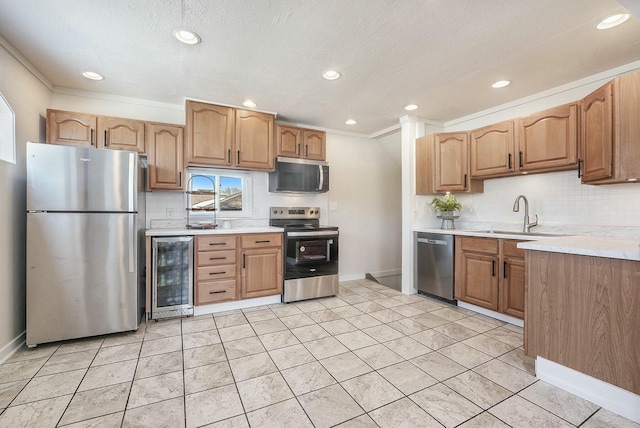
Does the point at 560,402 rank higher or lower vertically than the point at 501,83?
lower

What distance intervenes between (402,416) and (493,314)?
2.01 meters

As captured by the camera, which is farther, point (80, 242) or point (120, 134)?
point (120, 134)

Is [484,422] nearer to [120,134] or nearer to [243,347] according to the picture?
[243,347]

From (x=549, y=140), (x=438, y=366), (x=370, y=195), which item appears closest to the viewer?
(x=438, y=366)

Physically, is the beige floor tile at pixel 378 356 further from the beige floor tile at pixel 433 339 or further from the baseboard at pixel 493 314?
the baseboard at pixel 493 314

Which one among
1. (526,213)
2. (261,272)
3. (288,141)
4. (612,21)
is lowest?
(261,272)

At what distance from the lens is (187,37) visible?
204 cm

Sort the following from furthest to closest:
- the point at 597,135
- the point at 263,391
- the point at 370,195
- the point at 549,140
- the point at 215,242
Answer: the point at 370,195 < the point at 215,242 < the point at 549,140 < the point at 597,135 < the point at 263,391

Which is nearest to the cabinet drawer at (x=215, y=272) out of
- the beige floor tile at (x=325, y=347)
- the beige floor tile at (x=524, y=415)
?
the beige floor tile at (x=325, y=347)

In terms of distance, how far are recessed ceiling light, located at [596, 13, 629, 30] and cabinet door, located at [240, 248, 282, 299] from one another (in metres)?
3.33

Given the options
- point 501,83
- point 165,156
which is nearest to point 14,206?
point 165,156

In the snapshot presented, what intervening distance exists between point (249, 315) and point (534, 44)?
139 inches

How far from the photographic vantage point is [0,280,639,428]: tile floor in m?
1.50

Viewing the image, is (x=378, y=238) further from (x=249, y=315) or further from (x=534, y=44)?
(x=534, y=44)
